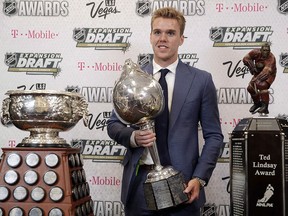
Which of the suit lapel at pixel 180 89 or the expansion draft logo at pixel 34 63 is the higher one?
the expansion draft logo at pixel 34 63

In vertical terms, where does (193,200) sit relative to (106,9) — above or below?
below

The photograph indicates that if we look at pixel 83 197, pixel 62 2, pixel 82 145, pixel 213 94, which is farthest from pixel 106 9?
pixel 83 197

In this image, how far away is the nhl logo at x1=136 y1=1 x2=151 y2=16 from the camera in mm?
2850

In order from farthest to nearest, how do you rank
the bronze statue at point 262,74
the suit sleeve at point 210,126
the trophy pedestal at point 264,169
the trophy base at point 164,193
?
the bronze statue at point 262,74, the suit sleeve at point 210,126, the trophy pedestal at point 264,169, the trophy base at point 164,193

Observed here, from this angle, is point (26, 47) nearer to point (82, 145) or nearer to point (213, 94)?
point (82, 145)

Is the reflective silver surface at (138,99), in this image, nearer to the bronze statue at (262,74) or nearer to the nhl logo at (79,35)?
the bronze statue at (262,74)

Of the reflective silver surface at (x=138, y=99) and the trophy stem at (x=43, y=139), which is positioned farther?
the trophy stem at (x=43, y=139)

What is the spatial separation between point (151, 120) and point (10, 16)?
1.48 meters

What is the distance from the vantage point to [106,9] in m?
2.88

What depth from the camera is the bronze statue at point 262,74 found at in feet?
7.19

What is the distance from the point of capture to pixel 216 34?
9.11 ft

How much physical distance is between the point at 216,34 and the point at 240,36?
0.46 feet

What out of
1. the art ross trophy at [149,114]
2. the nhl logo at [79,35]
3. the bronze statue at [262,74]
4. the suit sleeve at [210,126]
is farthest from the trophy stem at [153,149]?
the nhl logo at [79,35]

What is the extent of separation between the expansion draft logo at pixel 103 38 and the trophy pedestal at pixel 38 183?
99 centimetres
